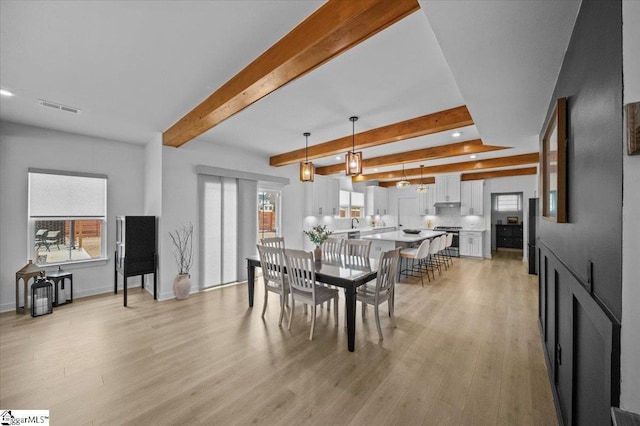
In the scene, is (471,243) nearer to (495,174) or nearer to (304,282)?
(495,174)

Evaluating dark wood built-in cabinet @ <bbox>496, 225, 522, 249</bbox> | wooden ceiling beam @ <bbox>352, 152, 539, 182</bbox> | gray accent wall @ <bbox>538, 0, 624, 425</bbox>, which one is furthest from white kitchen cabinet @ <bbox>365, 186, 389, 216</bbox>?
gray accent wall @ <bbox>538, 0, 624, 425</bbox>

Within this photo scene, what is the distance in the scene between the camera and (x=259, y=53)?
2.13 metres

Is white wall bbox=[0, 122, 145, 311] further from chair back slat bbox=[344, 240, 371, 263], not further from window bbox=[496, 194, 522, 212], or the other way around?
window bbox=[496, 194, 522, 212]

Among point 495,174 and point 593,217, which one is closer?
point 593,217

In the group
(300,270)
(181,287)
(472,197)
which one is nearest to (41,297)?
(181,287)

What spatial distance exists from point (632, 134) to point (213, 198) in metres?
5.11

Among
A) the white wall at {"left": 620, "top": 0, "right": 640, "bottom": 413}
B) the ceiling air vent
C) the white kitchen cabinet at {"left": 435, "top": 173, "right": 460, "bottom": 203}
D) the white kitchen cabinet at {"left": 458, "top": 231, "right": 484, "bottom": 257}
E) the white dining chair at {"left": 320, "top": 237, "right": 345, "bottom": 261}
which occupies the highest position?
the ceiling air vent

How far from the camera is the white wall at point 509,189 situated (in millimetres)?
7703

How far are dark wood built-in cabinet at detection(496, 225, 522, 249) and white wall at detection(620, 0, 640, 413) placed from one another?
33.6 ft

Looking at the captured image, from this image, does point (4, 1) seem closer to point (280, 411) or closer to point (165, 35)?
point (165, 35)

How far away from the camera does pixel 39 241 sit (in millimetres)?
4004

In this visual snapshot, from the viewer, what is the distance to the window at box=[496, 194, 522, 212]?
9336 millimetres

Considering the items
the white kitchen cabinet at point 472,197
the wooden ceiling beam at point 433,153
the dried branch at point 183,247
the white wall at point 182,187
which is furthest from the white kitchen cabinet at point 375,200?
the dried branch at point 183,247

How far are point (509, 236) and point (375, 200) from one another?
16.1ft
